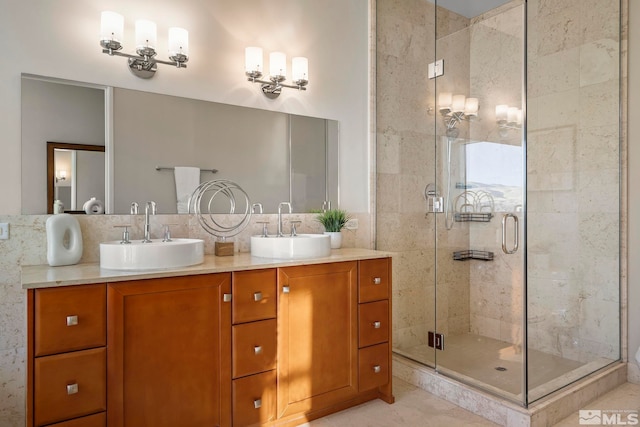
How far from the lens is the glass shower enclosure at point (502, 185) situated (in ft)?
8.05

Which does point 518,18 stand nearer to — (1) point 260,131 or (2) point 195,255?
(1) point 260,131

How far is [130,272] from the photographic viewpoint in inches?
67.2

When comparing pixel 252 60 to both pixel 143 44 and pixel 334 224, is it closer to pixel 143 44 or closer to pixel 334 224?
pixel 143 44

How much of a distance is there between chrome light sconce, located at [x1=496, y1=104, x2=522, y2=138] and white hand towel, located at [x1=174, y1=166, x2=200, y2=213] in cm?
193

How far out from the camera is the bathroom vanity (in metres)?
1.54

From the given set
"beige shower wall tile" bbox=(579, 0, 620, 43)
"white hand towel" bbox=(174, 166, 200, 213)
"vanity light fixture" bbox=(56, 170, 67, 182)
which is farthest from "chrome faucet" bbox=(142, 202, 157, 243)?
"beige shower wall tile" bbox=(579, 0, 620, 43)

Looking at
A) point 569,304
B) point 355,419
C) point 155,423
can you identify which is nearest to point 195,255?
point 155,423

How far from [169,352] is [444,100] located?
2.38m

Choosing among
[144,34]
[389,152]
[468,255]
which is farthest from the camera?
[389,152]

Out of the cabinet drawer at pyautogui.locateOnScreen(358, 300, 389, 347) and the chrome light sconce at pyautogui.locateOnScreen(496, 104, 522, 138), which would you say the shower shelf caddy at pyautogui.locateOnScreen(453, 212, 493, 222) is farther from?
the cabinet drawer at pyautogui.locateOnScreen(358, 300, 389, 347)

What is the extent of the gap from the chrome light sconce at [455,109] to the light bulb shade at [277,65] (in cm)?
114

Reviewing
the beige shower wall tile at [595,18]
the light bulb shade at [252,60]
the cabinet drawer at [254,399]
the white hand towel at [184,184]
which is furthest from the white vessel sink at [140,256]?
the beige shower wall tile at [595,18]

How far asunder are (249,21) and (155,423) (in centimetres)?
228

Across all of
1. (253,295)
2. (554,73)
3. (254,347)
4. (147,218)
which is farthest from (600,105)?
(147,218)
